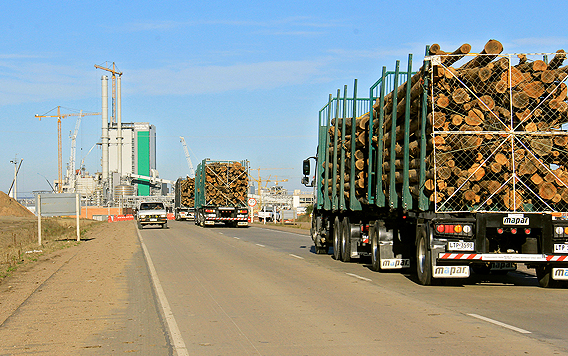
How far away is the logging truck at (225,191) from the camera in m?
44.0

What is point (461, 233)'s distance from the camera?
37.5ft

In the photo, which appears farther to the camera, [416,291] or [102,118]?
[102,118]

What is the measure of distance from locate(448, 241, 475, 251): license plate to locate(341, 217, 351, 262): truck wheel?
6.31 m

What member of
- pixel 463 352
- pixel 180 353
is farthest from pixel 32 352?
pixel 463 352

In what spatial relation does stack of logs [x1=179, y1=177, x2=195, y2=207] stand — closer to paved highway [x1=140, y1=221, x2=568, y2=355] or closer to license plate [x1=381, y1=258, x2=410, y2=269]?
paved highway [x1=140, y1=221, x2=568, y2=355]

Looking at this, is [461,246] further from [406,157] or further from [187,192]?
[187,192]

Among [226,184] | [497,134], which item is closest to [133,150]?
[226,184]

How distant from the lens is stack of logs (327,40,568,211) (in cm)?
1137

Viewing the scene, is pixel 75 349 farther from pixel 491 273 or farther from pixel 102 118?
pixel 102 118

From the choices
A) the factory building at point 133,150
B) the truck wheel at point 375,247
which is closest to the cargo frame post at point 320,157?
the truck wheel at point 375,247

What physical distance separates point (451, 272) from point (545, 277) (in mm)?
1883

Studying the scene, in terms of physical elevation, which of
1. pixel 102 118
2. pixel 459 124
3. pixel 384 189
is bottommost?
pixel 384 189

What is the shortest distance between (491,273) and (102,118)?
131 m

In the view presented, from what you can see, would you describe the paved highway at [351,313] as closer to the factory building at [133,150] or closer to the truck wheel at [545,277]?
the truck wheel at [545,277]
